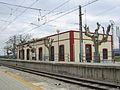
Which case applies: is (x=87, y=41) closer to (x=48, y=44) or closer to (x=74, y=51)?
(x=74, y=51)

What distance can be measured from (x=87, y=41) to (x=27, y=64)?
14.7 metres

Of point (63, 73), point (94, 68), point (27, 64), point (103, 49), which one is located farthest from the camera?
point (103, 49)

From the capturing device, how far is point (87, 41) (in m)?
55.1

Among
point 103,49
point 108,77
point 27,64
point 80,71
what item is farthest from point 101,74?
point 103,49

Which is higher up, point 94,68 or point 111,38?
point 111,38

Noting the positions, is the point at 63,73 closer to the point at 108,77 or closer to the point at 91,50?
the point at 108,77

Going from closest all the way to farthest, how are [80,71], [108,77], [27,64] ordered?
[108,77] < [80,71] < [27,64]

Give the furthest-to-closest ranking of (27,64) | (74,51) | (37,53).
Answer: (37,53) → (74,51) → (27,64)

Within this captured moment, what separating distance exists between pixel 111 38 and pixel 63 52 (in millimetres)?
11145

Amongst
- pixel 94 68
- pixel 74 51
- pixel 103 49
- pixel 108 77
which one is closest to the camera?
pixel 108 77

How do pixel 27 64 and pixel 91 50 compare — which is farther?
pixel 91 50

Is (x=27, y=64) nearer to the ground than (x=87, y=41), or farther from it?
nearer to the ground

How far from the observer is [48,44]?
5884cm

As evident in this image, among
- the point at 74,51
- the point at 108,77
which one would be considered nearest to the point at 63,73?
the point at 108,77
